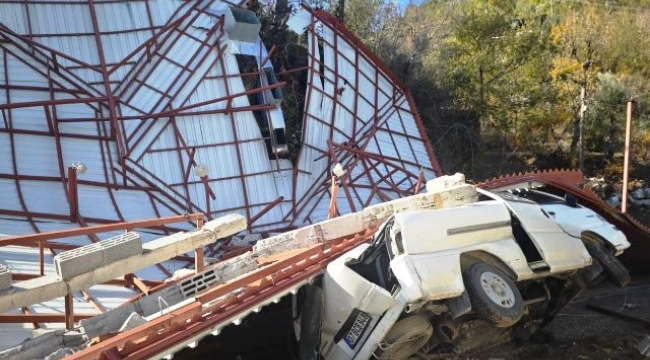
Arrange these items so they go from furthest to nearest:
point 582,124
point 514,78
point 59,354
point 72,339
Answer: point 514,78 → point 582,124 → point 72,339 → point 59,354

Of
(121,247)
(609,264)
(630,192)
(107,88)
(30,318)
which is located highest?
(107,88)

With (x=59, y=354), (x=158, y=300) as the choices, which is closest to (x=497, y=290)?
(x=158, y=300)

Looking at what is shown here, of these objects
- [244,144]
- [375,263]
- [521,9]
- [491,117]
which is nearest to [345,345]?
[375,263]

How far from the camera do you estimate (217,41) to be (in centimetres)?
1386

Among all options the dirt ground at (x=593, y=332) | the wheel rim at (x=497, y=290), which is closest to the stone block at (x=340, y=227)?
the wheel rim at (x=497, y=290)

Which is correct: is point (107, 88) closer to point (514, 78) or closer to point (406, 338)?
point (406, 338)

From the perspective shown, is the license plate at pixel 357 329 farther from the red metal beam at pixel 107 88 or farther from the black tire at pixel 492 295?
the red metal beam at pixel 107 88

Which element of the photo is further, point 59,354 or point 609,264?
point 609,264

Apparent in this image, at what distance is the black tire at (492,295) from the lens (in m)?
6.23

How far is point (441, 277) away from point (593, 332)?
4.71m

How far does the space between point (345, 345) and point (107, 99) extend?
816cm

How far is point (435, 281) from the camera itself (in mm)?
6082

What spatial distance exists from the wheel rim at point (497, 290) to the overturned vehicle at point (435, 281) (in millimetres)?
13

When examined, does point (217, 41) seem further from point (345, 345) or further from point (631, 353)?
point (631, 353)
